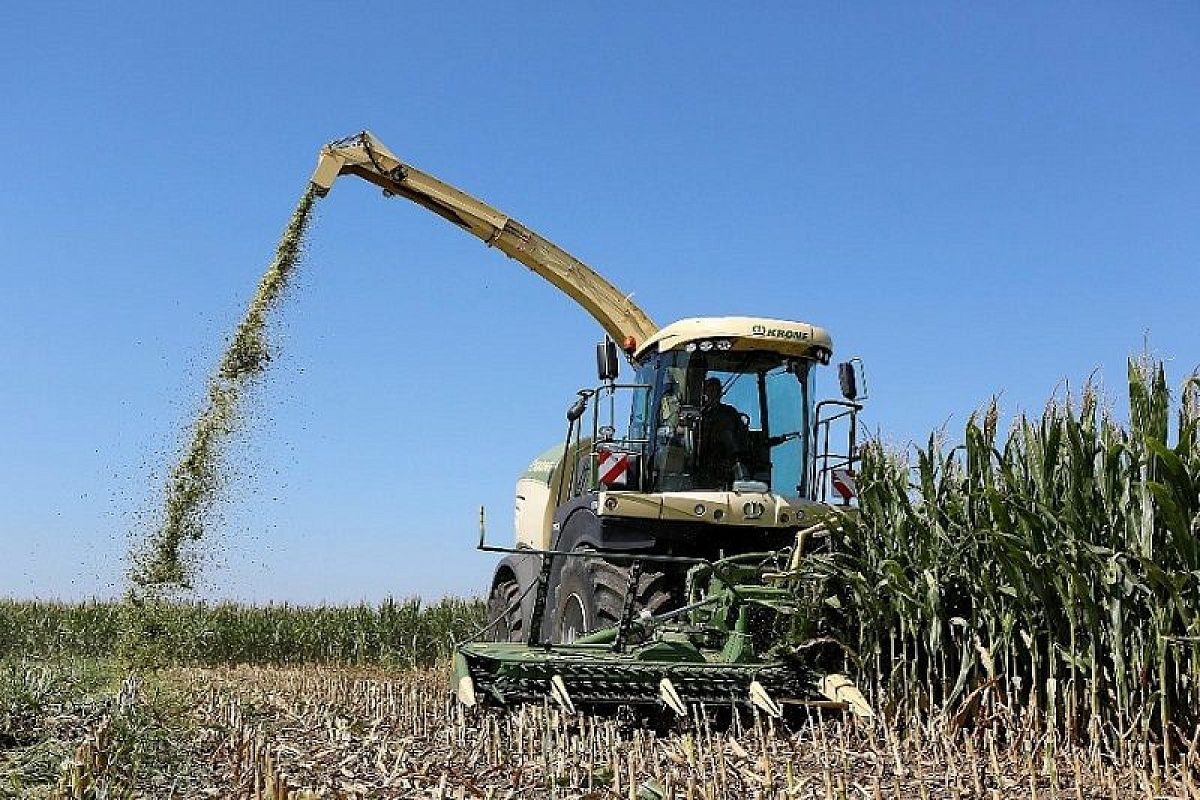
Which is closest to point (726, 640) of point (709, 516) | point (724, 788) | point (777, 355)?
point (709, 516)

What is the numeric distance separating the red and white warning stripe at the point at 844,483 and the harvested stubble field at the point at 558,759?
1.87 m

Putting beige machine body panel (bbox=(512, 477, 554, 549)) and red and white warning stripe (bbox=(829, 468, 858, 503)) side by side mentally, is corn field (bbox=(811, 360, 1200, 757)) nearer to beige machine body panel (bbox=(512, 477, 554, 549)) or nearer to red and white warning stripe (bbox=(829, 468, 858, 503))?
red and white warning stripe (bbox=(829, 468, 858, 503))

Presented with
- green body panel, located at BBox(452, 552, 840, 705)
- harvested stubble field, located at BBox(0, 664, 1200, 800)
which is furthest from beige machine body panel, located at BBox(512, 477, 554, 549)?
harvested stubble field, located at BBox(0, 664, 1200, 800)

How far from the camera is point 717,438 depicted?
301 inches

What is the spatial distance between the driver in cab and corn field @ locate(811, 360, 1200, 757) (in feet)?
3.49

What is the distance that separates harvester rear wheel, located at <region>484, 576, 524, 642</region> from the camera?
9.44 meters

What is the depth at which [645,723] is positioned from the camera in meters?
5.96

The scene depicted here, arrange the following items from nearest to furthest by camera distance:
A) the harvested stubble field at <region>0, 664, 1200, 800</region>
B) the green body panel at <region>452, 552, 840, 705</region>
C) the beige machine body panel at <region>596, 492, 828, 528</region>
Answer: the harvested stubble field at <region>0, 664, 1200, 800</region>, the green body panel at <region>452, 552, 840, 705</region>, the beige machine body panel at <region>596, 492, 828, 528</region>

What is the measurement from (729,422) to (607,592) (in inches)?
50.9

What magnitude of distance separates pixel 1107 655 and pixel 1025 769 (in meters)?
0.87

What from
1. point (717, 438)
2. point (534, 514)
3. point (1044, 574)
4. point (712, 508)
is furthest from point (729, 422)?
point (534, 514)

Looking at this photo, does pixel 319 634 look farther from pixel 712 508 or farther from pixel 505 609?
pixel 712 508

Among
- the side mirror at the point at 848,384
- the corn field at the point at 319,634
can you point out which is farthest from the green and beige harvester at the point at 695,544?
the corn field at the point at 319,634

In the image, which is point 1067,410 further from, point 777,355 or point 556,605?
point 556,605
